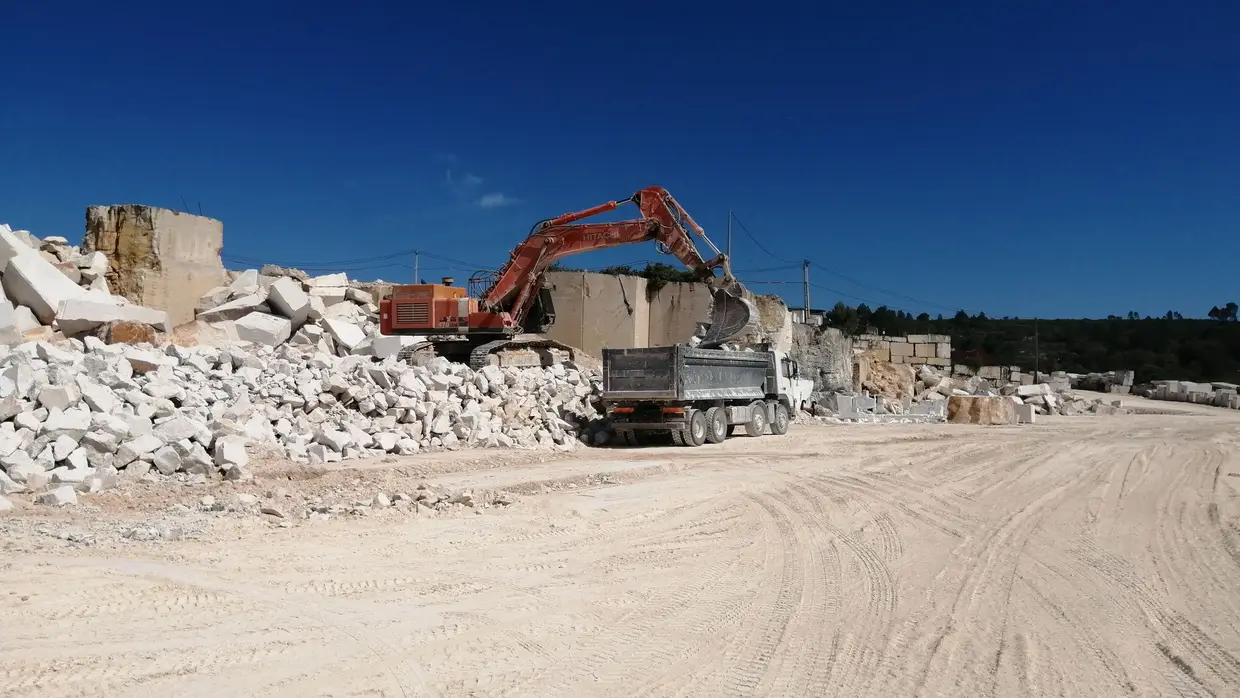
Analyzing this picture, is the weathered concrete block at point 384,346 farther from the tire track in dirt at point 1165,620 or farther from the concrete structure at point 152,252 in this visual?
the tire track in dirt at point 1165,620

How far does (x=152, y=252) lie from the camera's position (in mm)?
17922

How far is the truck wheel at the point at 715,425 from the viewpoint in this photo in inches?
637

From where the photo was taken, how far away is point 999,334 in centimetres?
7894

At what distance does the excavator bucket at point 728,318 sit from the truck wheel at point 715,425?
59.3 inches

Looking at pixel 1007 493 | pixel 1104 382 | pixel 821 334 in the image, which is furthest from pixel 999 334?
pixel 1007 493

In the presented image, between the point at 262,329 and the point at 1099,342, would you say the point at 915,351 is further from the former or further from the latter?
the point at 1099,342

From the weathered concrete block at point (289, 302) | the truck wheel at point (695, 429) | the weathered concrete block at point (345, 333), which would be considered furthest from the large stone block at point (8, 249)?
the truck wheel at point (695, 429)

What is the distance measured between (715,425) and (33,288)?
1292cm

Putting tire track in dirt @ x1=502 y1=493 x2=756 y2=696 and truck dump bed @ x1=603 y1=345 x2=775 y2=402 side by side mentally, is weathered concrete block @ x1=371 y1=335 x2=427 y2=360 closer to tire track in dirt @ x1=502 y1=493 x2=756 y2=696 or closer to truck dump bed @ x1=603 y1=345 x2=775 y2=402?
truck dump bed @ x1=603 y1=345 x2=775 y2=402

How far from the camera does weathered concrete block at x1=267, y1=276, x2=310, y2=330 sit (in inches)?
731

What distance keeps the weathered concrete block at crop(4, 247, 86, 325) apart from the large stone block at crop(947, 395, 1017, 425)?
70.8ft

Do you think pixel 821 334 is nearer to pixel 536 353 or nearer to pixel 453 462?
pixel 536 353

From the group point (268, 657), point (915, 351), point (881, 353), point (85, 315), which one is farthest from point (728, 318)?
point (915, 351)

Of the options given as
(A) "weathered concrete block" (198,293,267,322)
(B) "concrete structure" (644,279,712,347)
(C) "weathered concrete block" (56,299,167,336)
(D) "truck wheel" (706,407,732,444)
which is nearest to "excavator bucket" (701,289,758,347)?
(D) "truck wheel" (706,407,732,444)
